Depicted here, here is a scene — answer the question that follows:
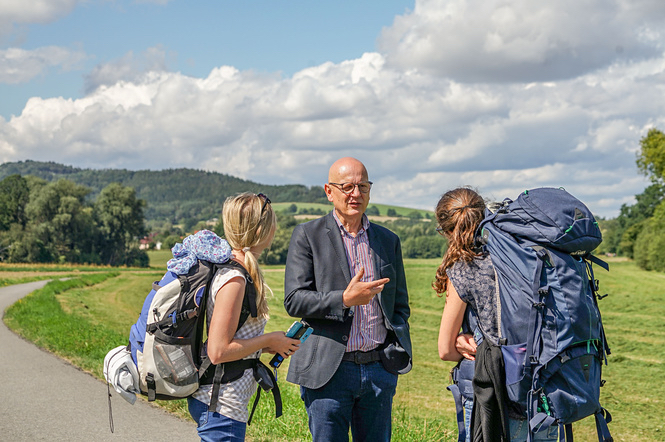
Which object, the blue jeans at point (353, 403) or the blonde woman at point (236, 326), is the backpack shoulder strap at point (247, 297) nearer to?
the blonde woman at point (236, 326)

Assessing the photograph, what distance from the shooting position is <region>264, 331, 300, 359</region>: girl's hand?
3295mm

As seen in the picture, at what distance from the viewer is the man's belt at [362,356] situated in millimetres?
3580

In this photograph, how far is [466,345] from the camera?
10.9ft

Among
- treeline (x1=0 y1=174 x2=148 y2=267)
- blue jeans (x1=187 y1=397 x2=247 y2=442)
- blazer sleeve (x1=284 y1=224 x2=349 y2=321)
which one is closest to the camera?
blue jeans (x1=187 y1=397 x2=247 y2=442)

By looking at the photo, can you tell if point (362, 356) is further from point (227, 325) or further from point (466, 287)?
point (227, 325)

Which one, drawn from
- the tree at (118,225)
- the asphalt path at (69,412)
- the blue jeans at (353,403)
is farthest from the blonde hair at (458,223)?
the tree at (118,225)

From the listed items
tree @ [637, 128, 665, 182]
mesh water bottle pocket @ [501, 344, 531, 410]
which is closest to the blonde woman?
mesh water bottle pocket @ [501, 344, 531, 410]

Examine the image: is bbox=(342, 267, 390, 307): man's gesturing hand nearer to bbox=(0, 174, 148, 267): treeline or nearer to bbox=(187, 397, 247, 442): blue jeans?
bbox=(187, 397, 247, 442): blue jeans

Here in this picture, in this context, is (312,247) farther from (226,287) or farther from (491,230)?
(491,230)

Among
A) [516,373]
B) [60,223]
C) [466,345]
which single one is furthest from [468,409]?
[60,223]

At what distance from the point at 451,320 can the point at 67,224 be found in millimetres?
91027

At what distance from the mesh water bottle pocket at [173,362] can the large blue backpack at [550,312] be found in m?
1.52

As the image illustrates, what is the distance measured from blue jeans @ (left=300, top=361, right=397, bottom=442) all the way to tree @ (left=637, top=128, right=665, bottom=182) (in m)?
58.6

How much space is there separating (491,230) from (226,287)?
4.31 feet
